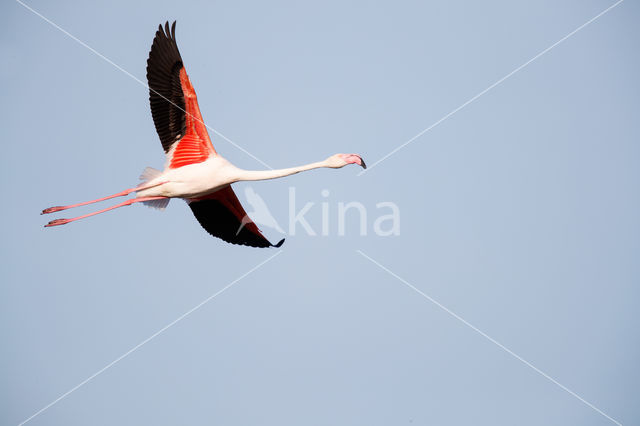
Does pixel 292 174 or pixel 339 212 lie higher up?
pixel 292 174

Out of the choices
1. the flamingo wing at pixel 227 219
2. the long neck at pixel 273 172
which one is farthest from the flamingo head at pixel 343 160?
the flamingo wing at pixel 227 219

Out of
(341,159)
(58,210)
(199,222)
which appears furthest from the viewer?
(199,222)

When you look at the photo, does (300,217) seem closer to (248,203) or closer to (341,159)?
(248,203)

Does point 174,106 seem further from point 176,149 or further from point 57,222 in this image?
point 57,222

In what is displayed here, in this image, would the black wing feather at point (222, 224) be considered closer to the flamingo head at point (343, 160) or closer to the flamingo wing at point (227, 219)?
the flamingo wing at point (227, 219)

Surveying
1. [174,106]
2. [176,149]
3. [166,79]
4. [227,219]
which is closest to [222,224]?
[227,219]

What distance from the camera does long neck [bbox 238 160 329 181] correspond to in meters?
18.4

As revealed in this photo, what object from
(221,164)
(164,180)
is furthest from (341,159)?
(164,180)

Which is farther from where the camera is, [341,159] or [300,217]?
[300,217]

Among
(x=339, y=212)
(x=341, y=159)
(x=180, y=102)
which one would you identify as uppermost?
(x=180, y=102)

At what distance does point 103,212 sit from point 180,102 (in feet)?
8.84

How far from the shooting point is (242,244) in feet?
69.8

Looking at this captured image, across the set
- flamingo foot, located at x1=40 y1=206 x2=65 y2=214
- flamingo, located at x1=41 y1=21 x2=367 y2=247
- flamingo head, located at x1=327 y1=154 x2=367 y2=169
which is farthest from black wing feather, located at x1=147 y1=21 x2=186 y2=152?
flamingo head, located at x1=327 y1=154 x2=367 y2=169

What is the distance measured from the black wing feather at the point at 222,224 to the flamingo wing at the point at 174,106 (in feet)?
5.55
